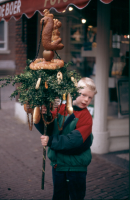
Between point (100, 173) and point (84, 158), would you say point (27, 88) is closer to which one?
point (84, 158)

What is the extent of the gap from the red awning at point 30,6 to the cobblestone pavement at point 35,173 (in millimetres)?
2718

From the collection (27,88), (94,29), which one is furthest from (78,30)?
(27,88)

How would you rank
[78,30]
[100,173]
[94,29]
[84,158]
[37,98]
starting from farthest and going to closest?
1. [78,30]
2. [94,29]
3. [100,173]
4. [84,158]
5. [37,98]

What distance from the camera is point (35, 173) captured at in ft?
15.6

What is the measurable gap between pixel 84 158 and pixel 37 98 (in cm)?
86

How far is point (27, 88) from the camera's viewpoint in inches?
106

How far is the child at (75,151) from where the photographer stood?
285 cm

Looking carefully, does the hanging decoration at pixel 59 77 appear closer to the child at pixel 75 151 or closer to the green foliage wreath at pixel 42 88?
the green foliage wreath at pixel 42 88

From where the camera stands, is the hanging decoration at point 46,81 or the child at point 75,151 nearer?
the hanging decoration at point 46,81

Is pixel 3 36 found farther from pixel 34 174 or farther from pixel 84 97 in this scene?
pixel 84 97

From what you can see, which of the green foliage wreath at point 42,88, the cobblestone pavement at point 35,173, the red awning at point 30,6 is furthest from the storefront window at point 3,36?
the green foliage wreath at point 42,88

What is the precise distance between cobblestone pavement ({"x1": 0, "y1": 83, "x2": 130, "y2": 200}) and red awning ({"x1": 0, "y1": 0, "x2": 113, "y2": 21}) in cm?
272

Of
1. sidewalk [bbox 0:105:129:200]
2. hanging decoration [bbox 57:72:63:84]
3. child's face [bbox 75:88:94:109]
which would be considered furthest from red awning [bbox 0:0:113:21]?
sidewalk [bbox 0:105:129:200]

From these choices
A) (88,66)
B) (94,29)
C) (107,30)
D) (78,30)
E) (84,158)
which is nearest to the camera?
(84,158)
